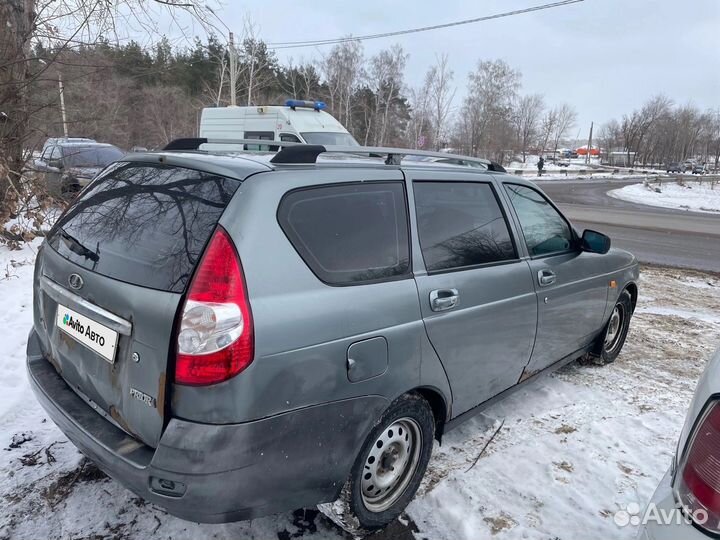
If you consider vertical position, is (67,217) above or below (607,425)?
above

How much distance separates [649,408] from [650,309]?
3.00 metres

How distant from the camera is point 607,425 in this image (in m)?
Result: 3.43

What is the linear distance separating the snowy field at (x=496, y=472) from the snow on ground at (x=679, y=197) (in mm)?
24020

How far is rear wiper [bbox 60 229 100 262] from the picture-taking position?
2139mm

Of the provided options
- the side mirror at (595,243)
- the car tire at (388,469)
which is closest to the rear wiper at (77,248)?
the car tire at (388,469)

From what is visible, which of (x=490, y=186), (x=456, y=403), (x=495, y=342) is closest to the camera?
(x=456, y=403)

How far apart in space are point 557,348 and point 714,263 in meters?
8.57

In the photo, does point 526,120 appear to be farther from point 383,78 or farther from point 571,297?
point 571,297

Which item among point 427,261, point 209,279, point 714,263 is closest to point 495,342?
point 427,261

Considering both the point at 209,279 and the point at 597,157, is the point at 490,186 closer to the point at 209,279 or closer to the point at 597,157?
the point at 209,279

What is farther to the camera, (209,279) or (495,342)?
(495,342)

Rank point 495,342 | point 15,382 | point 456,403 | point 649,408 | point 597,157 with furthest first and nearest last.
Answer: point 597,157 < point 649,408 < point 15,382 < point 495,342 < point 456,403

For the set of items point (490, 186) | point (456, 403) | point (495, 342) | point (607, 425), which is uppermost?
point (490, 186)

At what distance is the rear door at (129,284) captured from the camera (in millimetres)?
1802
